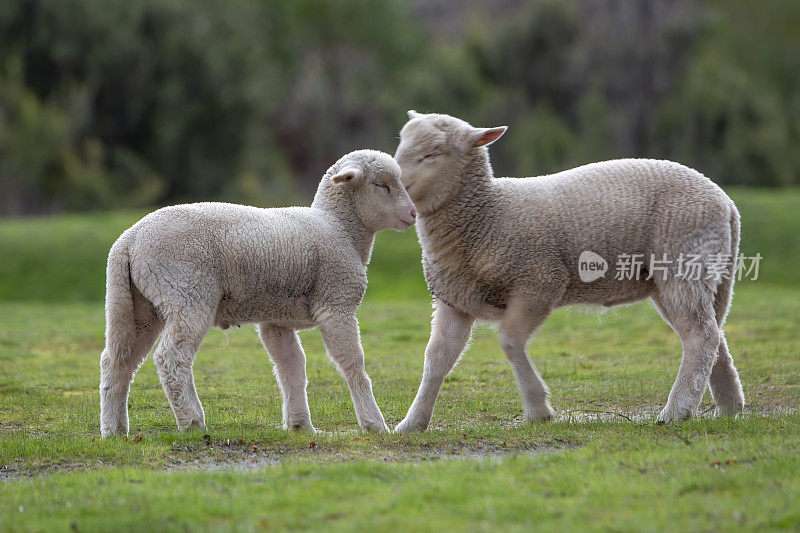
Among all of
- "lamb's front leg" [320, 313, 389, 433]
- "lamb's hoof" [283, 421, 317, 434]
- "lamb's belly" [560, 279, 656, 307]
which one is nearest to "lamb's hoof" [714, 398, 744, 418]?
"lamb's belly" [560, 279, 656, 307]

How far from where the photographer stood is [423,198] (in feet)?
26.2

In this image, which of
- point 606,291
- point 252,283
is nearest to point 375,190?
point 252,283

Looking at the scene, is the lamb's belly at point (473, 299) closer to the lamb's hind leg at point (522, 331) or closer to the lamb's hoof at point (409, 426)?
the lamb's hind leg at point (522, 331)

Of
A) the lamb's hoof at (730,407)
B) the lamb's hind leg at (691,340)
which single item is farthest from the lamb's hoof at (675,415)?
the lamb's hoof at (730,407)

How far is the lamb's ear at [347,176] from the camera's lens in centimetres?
783

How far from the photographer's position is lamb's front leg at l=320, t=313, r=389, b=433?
7.58 meters

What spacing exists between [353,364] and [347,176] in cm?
143

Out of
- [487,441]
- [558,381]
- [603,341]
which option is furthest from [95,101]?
[487,441]

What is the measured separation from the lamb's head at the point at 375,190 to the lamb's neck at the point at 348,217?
0.02 metres

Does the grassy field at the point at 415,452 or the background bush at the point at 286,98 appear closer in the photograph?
the grassy field at the point at 415,452

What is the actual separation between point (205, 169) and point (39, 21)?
7.03 meters

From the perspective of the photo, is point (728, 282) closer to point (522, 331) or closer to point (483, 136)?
point (522, 331)

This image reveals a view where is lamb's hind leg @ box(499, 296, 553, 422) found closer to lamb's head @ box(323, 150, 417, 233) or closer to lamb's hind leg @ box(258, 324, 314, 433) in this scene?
lamb's head @ box(323, 150, 417, 233)

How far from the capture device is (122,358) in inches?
291
